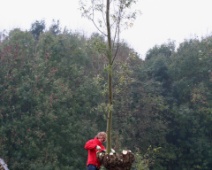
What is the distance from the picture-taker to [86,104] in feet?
73.6

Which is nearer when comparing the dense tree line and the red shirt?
the red shirt

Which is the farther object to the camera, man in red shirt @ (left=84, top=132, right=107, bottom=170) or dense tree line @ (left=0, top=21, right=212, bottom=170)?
dense tree line @ (left=0, top=21, right=212, bottom=170)

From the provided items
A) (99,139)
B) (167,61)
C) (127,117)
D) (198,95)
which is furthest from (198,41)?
(99,139)

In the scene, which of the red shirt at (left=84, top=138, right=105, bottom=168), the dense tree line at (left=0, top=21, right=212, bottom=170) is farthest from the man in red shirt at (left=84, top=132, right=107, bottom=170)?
the dense tree line at (left=0, top=21, right=212, bottom=170)

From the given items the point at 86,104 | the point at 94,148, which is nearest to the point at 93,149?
the point at 94,148

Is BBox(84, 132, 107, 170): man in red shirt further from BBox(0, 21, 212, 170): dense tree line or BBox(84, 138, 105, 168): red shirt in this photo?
BBox(0, 21, 212, 170): dense tree line

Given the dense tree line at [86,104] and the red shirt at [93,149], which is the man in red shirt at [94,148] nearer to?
the red shirt at [93,149]

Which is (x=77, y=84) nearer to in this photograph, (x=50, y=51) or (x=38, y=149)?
(x=50, y=51)

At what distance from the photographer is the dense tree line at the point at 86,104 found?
20.5 metres

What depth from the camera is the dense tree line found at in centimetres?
2048

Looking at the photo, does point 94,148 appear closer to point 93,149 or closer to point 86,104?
point 93,149

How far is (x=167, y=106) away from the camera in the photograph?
83.9ft

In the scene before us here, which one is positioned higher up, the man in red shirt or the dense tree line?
the dense tree line

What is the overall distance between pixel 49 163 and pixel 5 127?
235 cm
